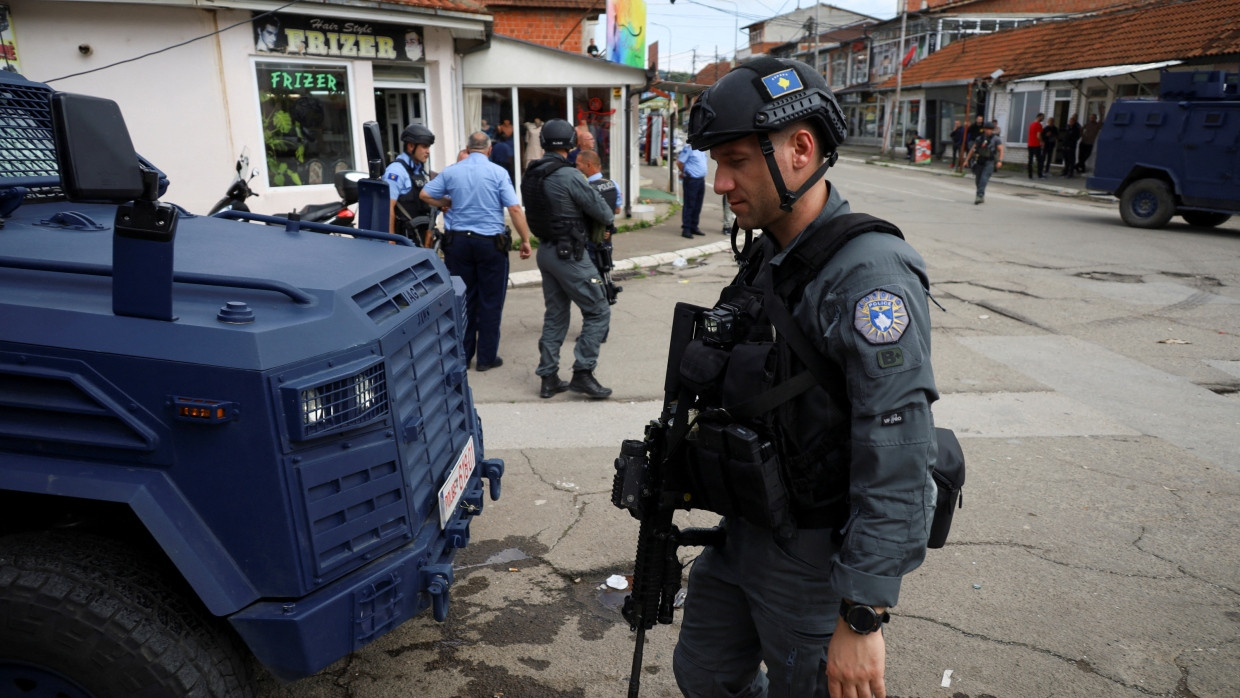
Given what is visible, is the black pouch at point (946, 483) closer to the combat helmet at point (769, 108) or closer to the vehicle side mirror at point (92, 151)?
the combat helmet at point (769, 108)

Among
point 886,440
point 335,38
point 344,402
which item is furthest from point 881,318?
point 335,38

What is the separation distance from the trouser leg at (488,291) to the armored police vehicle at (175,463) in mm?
4166

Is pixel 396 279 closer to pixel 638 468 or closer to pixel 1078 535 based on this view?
pixel 638 468

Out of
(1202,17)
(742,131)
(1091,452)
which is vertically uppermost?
(1202,17)

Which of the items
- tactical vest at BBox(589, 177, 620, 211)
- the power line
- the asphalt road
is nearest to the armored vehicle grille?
the asphalt road

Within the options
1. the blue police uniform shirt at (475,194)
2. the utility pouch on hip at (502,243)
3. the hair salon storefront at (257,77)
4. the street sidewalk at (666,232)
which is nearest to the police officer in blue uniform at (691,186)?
the street sidewalk at (666,232)

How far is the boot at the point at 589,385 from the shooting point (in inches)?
247

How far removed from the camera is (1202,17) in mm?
22047

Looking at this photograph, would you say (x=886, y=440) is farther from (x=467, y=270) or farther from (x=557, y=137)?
(x=467, y=270)

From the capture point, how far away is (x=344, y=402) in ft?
7.34

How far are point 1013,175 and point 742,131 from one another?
2840 cm

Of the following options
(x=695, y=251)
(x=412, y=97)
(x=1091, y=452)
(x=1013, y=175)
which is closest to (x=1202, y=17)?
(x=1013, y=175)

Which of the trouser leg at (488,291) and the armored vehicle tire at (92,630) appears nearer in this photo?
the armored vehicle tire at (92,630)

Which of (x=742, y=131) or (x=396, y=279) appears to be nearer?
(x=742, y=131)
